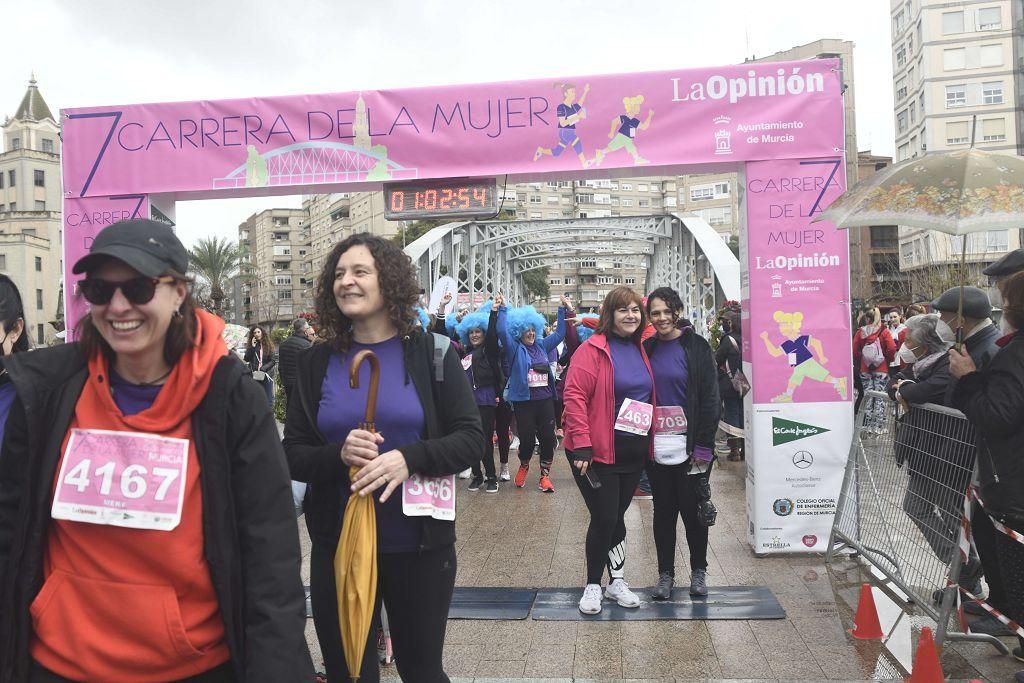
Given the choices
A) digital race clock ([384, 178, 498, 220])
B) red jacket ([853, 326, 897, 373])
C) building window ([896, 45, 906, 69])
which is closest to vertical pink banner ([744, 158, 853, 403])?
digital race clock ([384, 178, 498, 220])

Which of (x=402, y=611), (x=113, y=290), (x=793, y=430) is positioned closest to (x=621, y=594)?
(x=793, y=430)

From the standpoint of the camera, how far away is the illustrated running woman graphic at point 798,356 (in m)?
6.24

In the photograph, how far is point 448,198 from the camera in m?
6.72

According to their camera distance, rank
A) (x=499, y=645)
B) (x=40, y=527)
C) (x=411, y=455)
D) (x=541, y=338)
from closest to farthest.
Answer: (x=40, y=527) < (x=411, y=455) < (x=499, y=645) < (x=541, y=338)

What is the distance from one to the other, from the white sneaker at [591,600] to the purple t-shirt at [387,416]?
2478 millimetres

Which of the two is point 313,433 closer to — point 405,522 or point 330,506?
point 330,506

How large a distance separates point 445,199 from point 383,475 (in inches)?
171

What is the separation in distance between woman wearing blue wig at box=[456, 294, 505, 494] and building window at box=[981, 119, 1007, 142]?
5848cm

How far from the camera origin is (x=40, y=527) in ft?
6.38

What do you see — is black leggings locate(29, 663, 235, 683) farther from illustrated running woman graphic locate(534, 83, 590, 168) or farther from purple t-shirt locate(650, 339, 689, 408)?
illustrated running woman graphic locate(534, 83, 590, 168)

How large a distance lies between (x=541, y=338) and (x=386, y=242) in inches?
260

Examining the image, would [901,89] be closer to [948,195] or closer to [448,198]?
[448,198]

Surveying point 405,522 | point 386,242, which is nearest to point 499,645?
point 405,522

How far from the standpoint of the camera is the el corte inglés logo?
625 centimetres
